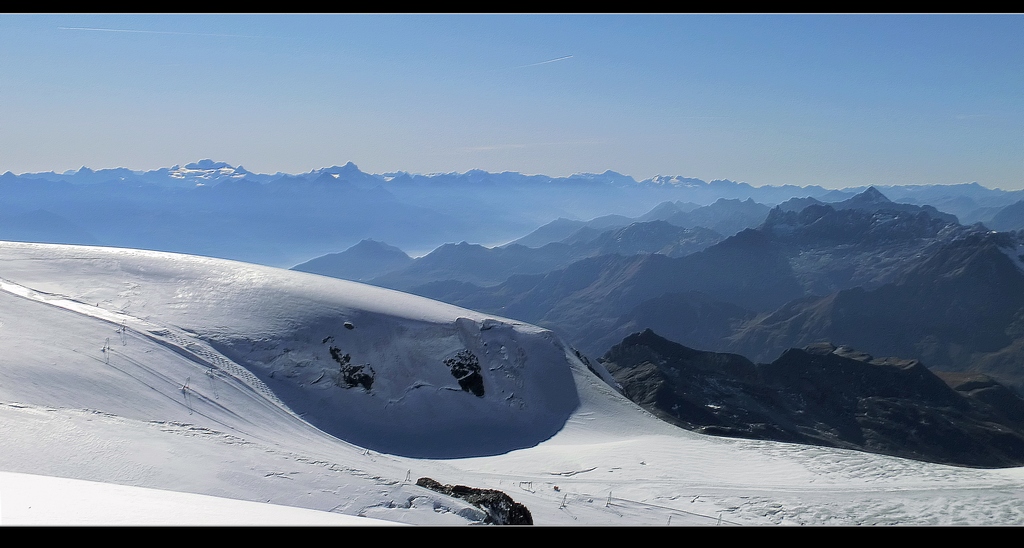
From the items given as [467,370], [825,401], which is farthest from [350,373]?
[825,401]

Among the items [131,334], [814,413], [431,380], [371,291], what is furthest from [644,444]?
[814,413]

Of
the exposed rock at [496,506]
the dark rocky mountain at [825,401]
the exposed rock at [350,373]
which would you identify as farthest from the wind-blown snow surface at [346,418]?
the dark rocky mountain at [825,401]

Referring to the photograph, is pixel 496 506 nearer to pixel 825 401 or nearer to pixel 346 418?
pixel 346 418

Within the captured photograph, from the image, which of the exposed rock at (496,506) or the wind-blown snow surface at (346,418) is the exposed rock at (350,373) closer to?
the wind-blown snow surface at (346,418)

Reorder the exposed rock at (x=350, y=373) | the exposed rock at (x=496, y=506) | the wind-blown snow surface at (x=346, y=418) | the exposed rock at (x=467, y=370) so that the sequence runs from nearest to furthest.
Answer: the exposed rock at (x=496, y=506) < the wind-blown snow surface at (x=346, y=418) < the exposed rock at (x=350, y=373) < the exposed rock at (x=467, y=370)

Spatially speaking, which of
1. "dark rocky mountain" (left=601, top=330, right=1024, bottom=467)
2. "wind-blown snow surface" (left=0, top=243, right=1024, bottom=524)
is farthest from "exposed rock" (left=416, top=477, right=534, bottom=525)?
"dark rocky mountain" (left=601, top=330, right=1024, bottom=467)
